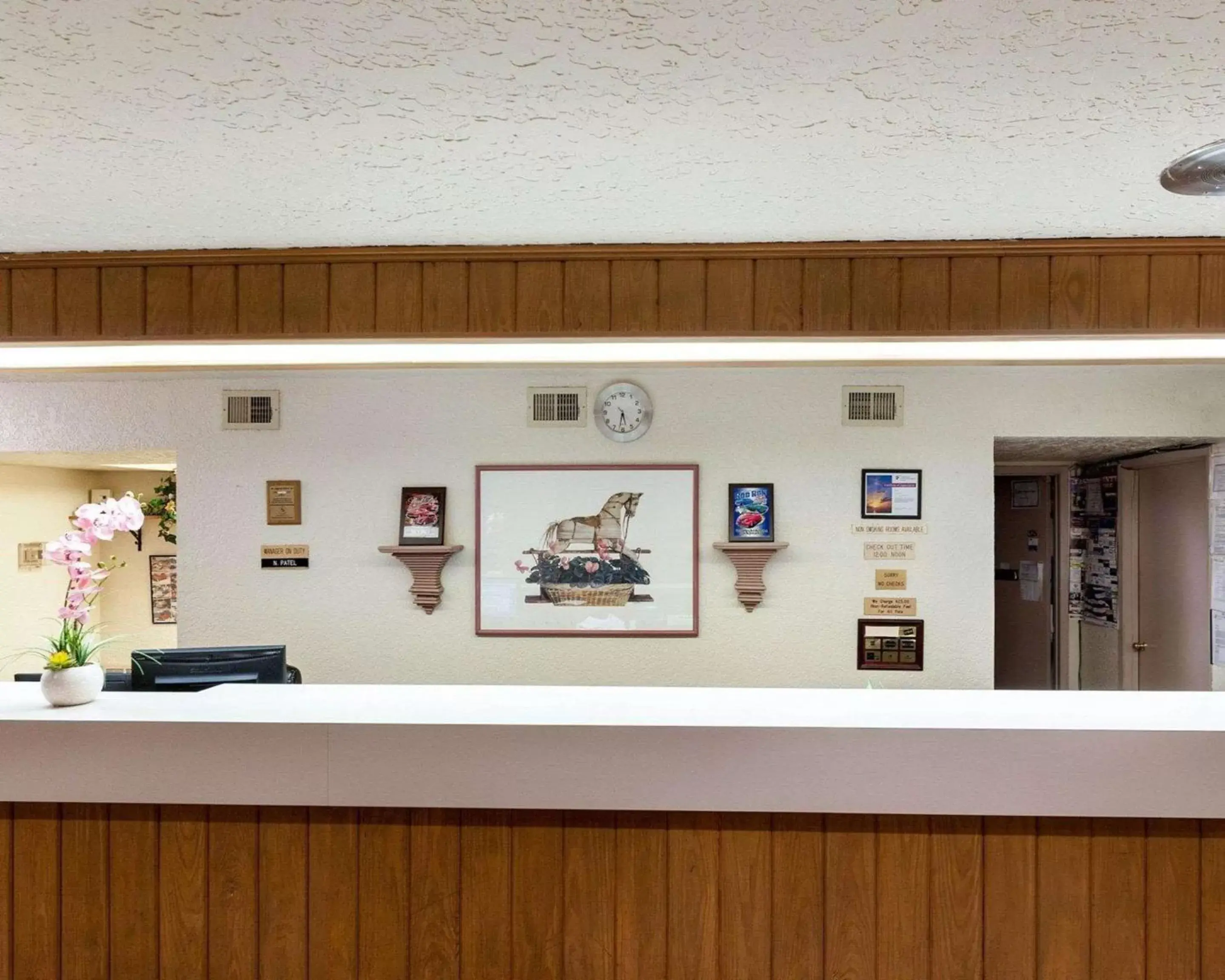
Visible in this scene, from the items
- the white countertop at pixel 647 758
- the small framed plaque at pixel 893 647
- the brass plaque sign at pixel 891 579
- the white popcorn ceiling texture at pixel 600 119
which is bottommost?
the small framed plaque at pixel 893 647

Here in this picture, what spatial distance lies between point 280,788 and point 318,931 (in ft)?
1.16

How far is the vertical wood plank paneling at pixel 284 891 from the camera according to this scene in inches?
60.5

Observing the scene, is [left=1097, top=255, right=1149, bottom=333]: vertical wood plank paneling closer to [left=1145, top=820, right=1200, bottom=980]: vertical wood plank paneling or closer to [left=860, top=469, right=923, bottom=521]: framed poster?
[left=1145, top=820, right=1200, bottom=980]: vertical wood plank paneling

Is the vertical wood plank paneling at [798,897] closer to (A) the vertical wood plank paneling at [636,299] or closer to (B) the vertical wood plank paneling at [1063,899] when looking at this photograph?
(B) the vertical wood plank paneling at [1063,899]

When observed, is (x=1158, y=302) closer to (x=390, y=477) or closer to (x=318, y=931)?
(x=318, y=931)

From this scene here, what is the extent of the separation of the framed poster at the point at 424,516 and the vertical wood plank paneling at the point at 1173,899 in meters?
2.75

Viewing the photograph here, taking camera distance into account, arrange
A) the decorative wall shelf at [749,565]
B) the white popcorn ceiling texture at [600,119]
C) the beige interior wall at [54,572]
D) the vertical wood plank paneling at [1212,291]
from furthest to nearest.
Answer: the beige interior wall at [54,572]
the decorative wall shelf at [749,565]
the vertical wood plank paneling at [1212,291]
the white popcorn ceiling texture at [600,119]

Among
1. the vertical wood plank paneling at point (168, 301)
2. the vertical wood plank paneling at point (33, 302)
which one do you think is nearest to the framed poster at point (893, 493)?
the vertical wood plank paneling at point (168, 301)

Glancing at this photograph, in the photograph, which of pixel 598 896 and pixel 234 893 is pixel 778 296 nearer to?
pixel 598 896

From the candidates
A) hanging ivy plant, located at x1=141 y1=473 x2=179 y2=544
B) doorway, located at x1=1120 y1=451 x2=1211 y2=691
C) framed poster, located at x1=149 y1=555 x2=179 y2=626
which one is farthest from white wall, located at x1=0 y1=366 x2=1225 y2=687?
framed poster, located at x1=149 y1=555 x2=179 y2=626

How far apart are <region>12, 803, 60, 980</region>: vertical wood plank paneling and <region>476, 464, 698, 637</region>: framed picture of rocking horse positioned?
1.96m

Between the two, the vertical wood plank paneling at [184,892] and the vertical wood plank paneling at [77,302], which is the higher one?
the vertical wood plank paneling at [77,302]

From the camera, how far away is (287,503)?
11.5 feet

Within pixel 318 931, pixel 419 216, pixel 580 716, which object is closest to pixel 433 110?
pixel 419 216
